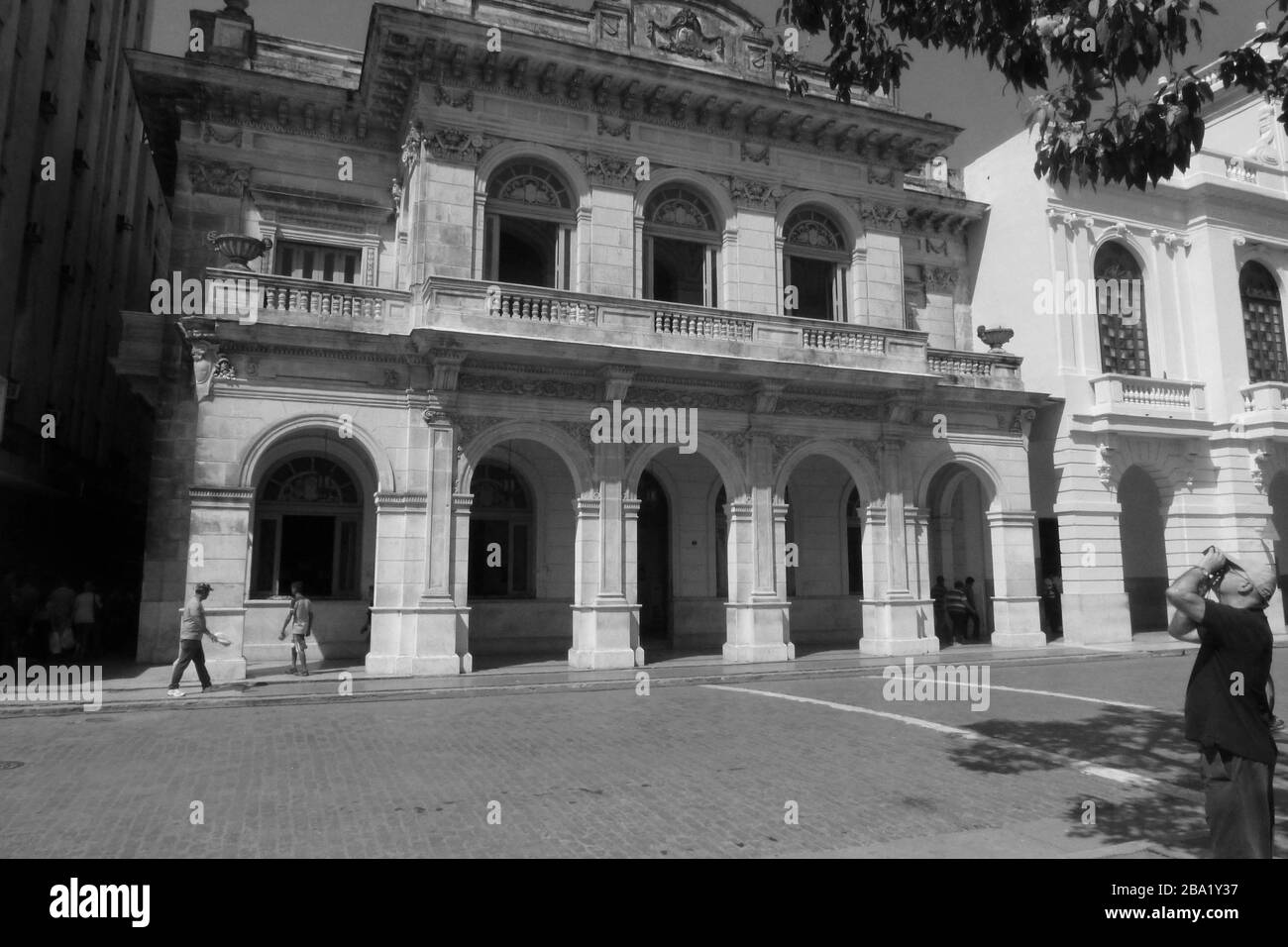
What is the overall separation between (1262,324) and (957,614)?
12.7m

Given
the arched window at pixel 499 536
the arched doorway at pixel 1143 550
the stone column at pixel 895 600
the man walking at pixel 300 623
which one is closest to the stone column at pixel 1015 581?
the stone column at pixel 895 600

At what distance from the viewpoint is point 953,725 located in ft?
36.2

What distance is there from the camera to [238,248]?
1628 cm

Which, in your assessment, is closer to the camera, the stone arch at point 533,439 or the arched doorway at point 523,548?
the stone arch at point 533,439

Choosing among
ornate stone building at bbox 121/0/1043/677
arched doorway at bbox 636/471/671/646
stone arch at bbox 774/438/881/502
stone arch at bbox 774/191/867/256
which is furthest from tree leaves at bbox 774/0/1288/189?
arched doorway at bbox 636/471/671/646

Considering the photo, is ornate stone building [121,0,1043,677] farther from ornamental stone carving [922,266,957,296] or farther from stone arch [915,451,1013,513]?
ornamental stone carving [922,266,957,296]

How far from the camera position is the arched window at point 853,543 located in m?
23.5

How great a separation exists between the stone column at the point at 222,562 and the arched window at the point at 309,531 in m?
2.47

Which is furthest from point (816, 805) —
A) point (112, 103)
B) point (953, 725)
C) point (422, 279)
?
point (112, 103)

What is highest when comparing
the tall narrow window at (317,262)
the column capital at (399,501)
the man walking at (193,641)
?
the tall narrow window at (317,262)

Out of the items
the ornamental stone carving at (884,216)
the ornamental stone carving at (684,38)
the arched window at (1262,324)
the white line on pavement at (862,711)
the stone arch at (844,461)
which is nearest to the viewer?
the white line on pavement at (862,711)

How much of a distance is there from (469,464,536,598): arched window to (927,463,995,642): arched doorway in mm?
10997

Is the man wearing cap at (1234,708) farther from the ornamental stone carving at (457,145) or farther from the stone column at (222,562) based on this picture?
the ornamental stone carving at (457,145)
